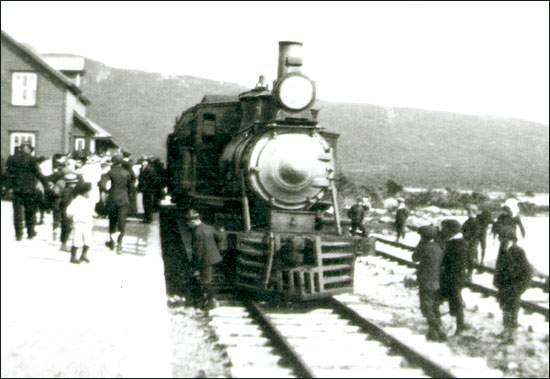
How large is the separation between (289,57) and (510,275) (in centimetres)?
458

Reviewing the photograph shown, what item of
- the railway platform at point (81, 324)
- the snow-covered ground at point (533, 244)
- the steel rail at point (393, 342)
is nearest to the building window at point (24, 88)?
the snow-covered ground at point (533, 244)

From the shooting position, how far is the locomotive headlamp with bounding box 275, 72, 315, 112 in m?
12.2

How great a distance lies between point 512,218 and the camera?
13.5 metres

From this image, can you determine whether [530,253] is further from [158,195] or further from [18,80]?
[18,80]

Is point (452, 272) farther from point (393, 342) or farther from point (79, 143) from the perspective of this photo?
point (79, 143)

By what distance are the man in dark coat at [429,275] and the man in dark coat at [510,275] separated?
2.93 ft

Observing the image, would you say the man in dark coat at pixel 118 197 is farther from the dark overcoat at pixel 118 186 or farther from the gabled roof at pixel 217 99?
the gabled roof at pixel 217 99

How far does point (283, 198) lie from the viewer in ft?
40.8

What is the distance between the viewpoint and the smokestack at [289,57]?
12547mm

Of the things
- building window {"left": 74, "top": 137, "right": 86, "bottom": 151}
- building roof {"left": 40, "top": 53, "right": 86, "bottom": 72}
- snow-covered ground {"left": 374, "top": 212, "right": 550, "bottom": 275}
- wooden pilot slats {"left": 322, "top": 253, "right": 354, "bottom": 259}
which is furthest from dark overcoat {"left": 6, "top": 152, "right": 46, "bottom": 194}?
building roof {"left": 40, "top": 53, "right": 86, "bottom": 72}

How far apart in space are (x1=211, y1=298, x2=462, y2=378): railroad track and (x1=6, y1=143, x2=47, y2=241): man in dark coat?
14.8ft

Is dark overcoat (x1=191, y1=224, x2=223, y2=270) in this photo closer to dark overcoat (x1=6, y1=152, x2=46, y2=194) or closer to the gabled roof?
the gabled roof

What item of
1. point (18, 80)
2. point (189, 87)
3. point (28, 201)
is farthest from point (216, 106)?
point (189, 87)

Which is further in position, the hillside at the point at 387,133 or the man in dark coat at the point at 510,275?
the hillside at the point at 387,133
